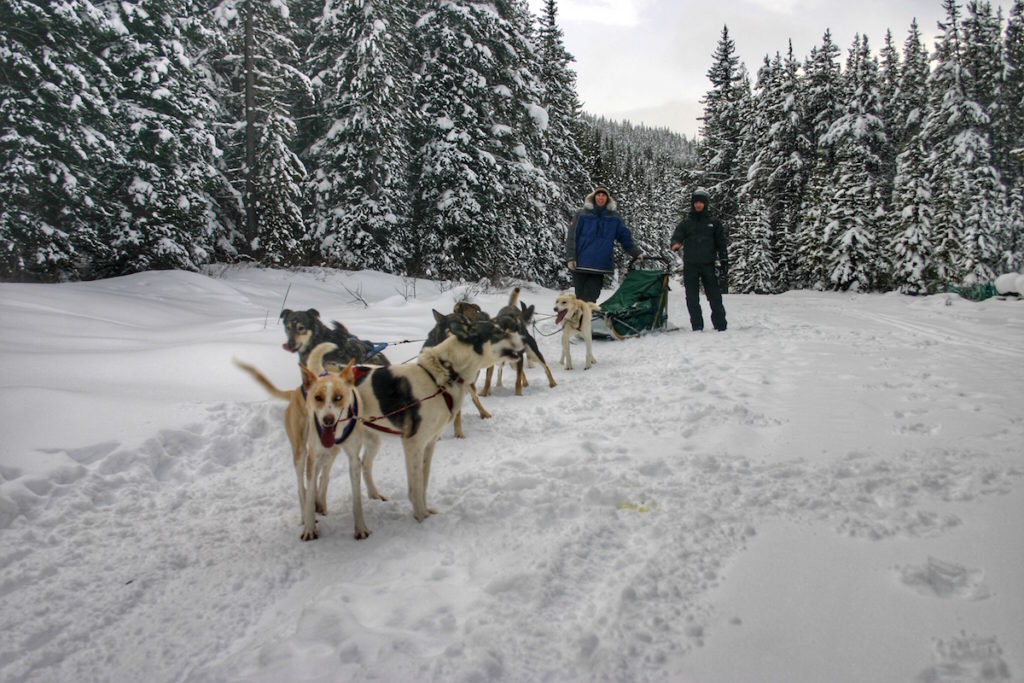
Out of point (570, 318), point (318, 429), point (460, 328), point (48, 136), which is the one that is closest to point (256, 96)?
point (48, 136)

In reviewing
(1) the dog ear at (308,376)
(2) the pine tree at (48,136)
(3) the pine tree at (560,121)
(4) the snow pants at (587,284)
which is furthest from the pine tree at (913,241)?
(2) the pine tree at (48,136)

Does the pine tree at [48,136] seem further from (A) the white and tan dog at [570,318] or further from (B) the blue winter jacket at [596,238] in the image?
(A) the white and tan dog at [570,318]

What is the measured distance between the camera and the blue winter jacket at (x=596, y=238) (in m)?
9.52

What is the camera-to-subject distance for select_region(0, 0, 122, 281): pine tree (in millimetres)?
10227

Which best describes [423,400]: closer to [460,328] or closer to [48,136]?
[460,328]

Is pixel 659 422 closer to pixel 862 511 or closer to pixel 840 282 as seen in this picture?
pixel 862 511

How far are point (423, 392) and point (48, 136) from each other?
1243 centimetres

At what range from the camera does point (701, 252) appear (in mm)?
9648

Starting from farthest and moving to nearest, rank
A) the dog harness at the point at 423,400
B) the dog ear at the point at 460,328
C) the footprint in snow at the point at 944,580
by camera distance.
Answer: the dog ear at the point at 460,328 < the dog harness at the point at 423,400 < the footprint in snow at the point at 944,580

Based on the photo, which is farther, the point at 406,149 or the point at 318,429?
the point at 406,149

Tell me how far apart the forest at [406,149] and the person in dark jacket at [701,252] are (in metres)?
4.23

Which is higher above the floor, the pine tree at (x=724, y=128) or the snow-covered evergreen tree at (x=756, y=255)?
the pine tree at (x=724, y=128)

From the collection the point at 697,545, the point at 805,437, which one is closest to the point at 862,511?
the point at 697,545

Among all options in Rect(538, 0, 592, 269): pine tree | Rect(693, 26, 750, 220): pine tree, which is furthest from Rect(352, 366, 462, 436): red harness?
Rect(693, 26, 750, 220): pine tree
